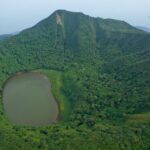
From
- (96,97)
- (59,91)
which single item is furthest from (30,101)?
(96,97)

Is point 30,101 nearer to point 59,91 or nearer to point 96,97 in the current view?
point 59,91

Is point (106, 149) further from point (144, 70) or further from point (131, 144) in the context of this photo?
point (144, 70)

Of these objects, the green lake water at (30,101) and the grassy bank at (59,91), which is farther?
the grassy bank at (59,91)

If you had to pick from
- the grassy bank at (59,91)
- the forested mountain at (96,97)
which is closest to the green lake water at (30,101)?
the grassy bank at (59,91)

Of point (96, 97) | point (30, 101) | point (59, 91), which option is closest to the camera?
point (96, 97)

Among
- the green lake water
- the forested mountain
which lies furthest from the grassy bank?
the green lake water

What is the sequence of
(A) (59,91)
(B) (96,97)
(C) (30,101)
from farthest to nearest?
(A) (59,91) < (C) (30,101) < (B) (96,97)

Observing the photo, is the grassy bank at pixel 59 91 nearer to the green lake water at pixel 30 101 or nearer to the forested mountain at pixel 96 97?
the forested mountain at pixel 96 97

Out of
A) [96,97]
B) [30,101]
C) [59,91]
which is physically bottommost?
[30,101]
